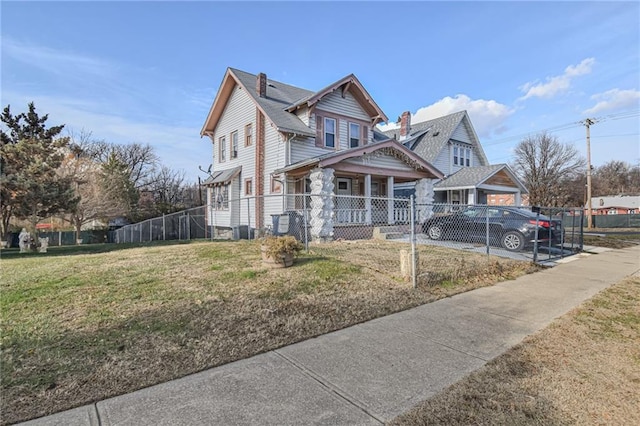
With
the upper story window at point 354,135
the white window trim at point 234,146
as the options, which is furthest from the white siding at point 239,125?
the upper story window at point 354,135

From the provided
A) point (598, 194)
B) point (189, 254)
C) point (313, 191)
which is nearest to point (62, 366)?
point (189, 254)

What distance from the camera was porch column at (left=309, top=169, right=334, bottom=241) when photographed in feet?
40.3

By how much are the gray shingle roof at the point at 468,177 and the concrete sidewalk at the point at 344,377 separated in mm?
16755

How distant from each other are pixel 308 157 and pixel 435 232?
656 cm

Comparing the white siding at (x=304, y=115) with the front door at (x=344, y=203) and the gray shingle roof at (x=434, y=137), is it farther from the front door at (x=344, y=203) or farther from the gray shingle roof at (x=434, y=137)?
the gray shingle roof at (x=434, y=137)

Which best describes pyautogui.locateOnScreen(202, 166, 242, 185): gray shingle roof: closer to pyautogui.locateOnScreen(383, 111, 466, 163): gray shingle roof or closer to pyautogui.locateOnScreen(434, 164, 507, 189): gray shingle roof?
pyautogui.locateOnScreen(383, 111, 466, 163): gray shingle roof

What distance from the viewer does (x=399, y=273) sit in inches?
260

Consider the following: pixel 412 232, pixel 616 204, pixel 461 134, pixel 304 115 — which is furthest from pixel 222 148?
pixel 616 204

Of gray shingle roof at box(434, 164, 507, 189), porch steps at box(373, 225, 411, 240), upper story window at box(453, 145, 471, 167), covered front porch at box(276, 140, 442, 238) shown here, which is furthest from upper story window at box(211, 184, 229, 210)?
upper story window at box(453, 145, 471, 167)

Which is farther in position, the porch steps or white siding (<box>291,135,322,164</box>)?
white siding (<box>291,135,322,164</box>)

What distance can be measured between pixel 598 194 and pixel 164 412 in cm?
8586

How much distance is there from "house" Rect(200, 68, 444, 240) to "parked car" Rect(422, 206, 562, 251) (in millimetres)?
3301

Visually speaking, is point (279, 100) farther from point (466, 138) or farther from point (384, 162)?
point (466, 138)

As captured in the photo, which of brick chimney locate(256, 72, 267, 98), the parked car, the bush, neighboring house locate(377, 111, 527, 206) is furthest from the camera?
neighboring house locate(377, 111, 527, 206)
